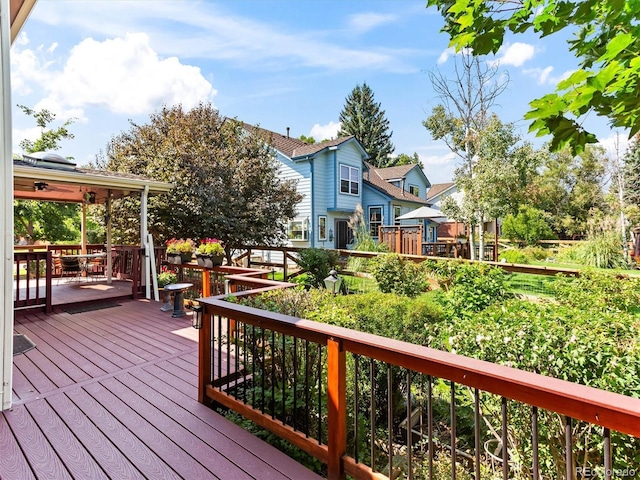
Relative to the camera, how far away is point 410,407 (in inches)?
67.0

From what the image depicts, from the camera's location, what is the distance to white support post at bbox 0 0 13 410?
106 inches

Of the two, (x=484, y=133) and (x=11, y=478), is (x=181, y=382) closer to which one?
(x=11, y=478)

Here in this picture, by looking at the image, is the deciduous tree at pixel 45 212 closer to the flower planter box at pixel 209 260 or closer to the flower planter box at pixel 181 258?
the flower planter box at pixel 181 258

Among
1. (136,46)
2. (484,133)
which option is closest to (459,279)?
(484,133)

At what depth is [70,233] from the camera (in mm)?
14953

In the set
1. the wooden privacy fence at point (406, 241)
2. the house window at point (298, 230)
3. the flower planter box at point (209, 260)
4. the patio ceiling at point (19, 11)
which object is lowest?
the flower planter box at point (209, 260)

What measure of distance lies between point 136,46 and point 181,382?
409 inches

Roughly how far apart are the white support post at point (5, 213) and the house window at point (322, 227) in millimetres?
13711

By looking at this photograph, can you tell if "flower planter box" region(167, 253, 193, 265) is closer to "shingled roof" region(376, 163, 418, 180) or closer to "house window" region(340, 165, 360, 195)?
"house window" region(340, 165, 360, 195)

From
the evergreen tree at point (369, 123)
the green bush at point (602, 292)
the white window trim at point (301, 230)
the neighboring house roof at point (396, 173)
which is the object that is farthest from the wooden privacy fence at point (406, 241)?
the evergreen tree at point (369, 123)

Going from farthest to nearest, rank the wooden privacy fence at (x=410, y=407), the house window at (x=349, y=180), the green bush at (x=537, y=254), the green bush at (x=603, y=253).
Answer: the house window at (x=349, y=180) → the green bush at (x=537, y=254) → the green bush at (x=603, y=253) → the wooden privacy fence at (x=410, y=407)

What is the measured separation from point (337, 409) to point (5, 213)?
3003mm

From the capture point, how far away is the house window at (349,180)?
16938 millimetres

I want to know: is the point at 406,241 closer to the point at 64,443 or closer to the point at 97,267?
the point at 97,267
